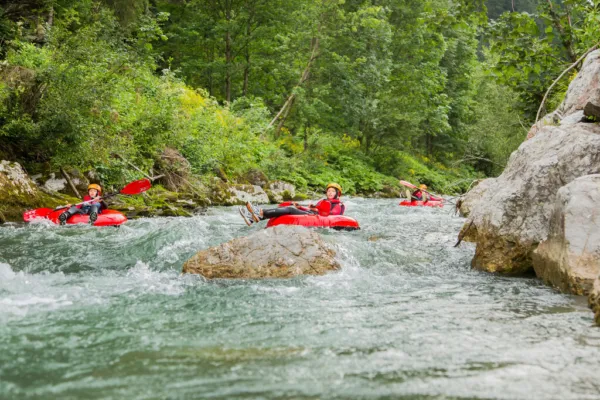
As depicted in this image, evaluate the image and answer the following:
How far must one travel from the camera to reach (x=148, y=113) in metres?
13.5

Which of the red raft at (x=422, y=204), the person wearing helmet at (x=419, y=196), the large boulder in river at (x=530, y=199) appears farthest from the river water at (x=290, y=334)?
the person wearing helmet at (x=419, y=196)

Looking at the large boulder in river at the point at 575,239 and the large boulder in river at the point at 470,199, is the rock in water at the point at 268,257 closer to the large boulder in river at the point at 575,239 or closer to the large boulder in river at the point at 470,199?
the large boulder in river at the point at 575,239

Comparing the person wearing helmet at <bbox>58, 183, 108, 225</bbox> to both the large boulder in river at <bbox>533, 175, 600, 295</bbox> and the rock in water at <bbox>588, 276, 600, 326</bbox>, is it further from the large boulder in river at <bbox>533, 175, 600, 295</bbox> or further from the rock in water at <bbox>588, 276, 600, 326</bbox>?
the rock in water at <bbox>588, 276, 600, 326</bbox>

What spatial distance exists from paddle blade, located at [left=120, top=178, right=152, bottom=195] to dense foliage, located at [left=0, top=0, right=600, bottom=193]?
599mm

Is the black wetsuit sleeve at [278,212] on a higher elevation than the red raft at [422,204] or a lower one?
higher

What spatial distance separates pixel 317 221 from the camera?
985 cm

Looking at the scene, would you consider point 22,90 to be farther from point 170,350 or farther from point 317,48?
point 317,48

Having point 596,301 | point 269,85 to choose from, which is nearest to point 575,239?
point 596,301

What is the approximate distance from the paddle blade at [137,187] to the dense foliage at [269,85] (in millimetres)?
599

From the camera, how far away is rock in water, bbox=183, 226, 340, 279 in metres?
6.07

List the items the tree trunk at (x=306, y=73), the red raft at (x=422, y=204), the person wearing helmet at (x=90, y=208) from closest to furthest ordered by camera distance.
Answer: the person wearing helmet at (x=90, y=208) → the red raft at (x=422, y=204) → the tree trunk at (x=306, y=73)

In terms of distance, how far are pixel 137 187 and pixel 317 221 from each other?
484cm

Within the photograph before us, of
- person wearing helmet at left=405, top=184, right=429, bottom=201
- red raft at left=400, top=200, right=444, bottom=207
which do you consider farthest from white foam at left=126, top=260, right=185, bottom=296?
person wearing helmet at left=405, top=184, right=429, bottom=201

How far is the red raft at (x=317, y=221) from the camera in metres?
9.56
